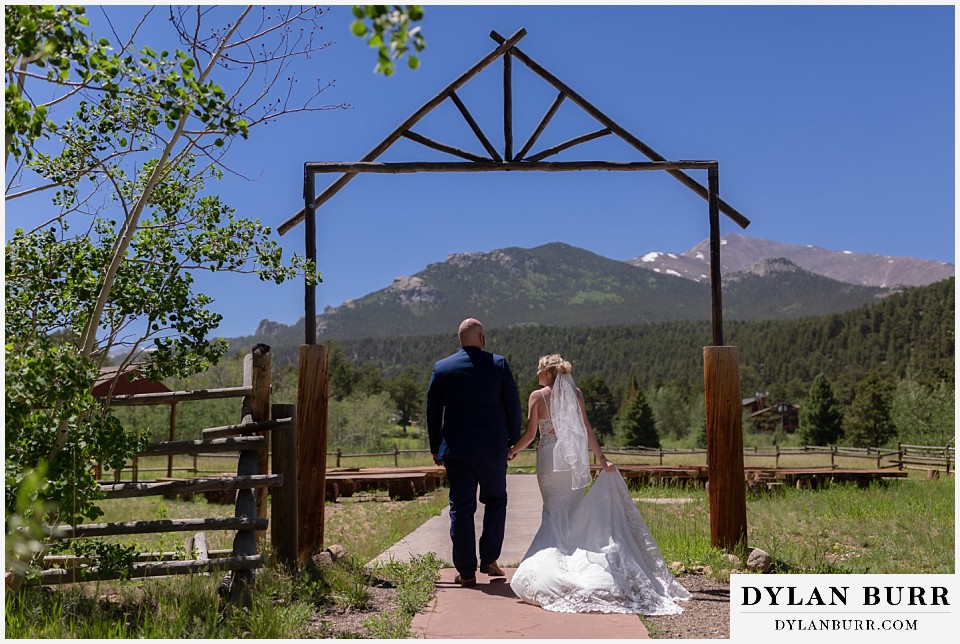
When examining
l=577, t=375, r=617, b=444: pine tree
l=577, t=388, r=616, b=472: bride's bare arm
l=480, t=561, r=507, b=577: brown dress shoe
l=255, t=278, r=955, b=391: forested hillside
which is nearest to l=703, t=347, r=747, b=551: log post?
l=577, t=388, r=616, b=472: bride's bare arm

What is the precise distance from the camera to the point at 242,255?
639cm

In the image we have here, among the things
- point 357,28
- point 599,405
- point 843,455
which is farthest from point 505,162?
point 599,405

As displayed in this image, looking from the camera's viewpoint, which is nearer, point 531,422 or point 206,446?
point 206,446

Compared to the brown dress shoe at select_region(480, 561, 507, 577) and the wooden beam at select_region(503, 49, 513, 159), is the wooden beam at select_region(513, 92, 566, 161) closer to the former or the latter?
the wooden beam at select_region(503, 49, 513, 159)

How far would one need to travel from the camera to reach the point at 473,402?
669 cm

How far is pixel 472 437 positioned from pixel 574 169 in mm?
2588

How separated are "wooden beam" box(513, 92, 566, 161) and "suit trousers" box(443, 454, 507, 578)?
105 inches

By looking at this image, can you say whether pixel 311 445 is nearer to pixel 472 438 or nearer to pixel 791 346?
pixel 472 438

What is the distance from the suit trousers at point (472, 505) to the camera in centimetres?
657

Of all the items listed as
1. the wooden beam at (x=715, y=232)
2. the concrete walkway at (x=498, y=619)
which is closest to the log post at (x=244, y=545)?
the concrete walkway at (x=498, y=619)

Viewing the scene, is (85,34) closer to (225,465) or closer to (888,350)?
(225,465)

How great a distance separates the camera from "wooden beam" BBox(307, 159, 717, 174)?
24.6ft

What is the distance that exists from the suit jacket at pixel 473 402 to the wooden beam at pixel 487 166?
5.74 ft

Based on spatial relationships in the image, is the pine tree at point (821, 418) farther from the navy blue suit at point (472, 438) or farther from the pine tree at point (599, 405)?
the navy blue suit at point (472, 438)
